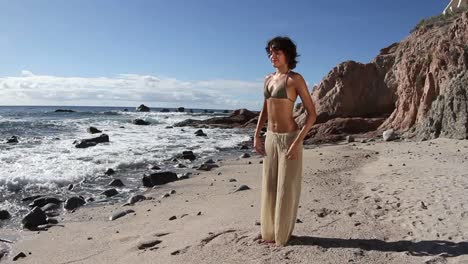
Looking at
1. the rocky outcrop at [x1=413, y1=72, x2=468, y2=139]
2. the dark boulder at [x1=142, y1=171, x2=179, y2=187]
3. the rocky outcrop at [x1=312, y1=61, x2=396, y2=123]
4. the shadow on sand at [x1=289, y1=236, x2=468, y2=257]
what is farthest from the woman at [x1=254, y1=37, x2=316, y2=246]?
the rocky outcrop at [x1=312, y1=61, x2=396, y2=123]

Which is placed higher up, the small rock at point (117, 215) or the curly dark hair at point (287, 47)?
the curly dark hair at point (287, 47)

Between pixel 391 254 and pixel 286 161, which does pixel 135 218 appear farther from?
pixel 391 254

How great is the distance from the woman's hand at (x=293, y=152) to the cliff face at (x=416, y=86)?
11489 mm

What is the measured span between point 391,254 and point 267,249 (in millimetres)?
1244

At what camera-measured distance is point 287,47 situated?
14.7ft

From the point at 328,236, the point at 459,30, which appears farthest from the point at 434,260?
the point at 459,30

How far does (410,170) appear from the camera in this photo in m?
9.08

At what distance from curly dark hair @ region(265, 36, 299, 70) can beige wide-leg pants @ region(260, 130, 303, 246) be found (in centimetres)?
74

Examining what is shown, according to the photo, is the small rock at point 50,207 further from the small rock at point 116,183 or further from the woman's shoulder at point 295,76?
the woman's shoulder at point 295,76

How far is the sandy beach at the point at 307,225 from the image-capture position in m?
4.44

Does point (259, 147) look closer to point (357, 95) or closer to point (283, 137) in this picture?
point (283, 137)

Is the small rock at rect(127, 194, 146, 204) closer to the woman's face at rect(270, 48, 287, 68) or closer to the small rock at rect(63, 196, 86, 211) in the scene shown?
the small rock at rect(63, 196, 86, 211)

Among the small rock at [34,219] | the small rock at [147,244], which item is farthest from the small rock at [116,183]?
the small rock at [147,244]

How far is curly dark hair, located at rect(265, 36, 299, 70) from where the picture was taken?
14.6 ft
